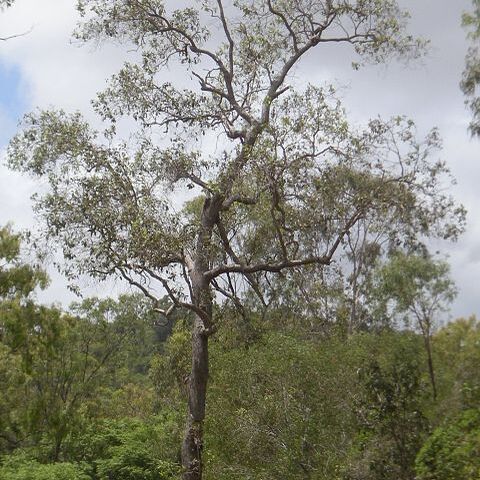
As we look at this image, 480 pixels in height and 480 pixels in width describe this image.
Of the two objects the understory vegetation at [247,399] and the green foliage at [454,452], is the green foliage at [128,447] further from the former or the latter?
the green foliage at [454,452]

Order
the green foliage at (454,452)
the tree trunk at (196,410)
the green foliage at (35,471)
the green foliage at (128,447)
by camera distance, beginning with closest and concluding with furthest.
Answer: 1. the green foliage at (454,452)
2. the tree trunk at (196,410)
3. the green foliage at (35,471)
4. the green foliage at (128,447)

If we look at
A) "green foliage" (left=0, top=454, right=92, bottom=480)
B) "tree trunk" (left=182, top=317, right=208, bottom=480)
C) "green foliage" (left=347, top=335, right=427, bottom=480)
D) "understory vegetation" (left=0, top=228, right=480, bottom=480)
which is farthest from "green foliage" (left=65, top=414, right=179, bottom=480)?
"green foliage" (left=347, top=335, right=427, bottom=480)

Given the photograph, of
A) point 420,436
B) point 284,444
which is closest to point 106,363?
point 284,444

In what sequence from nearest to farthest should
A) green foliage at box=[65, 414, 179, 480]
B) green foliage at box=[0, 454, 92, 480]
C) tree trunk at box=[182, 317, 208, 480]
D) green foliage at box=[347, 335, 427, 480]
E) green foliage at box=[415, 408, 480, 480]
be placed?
green foliage at box=[415, 408, 480, 480], green foliage at box=[347, 335, 427, 480], tree trunk at box=[182, 317, 208, 480], green foliage at box=[0, 454, 92, 480], green foliage at box=[65, 414, 179, 480]

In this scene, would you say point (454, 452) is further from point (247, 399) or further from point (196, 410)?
point (196, 410)

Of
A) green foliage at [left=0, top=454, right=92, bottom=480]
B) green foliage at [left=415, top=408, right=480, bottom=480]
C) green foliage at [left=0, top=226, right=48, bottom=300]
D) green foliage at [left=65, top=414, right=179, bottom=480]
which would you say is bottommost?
green foliage at [left=415, top=408, right=480, bottom=480]

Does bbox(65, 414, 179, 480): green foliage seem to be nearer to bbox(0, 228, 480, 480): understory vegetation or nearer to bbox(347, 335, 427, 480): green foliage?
bbox(0, 228, 480, 480): understory vegetation

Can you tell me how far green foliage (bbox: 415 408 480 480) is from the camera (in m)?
7.44

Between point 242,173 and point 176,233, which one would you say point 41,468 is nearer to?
point 176,233

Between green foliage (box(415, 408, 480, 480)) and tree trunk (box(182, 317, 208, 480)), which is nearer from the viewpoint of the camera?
green foliage (box(415, 408, 480, 480))

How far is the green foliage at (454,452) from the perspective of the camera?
7.44 m

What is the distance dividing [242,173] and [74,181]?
361 centimetres

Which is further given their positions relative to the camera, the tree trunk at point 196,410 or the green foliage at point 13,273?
the green foliage at point 13,273

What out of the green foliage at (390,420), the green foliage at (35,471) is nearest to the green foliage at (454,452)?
the green foliage at (390,420)
